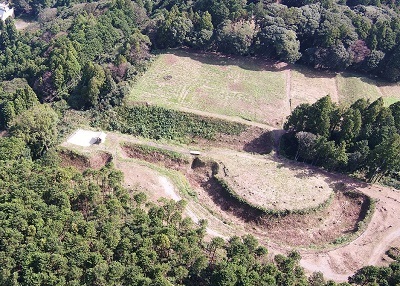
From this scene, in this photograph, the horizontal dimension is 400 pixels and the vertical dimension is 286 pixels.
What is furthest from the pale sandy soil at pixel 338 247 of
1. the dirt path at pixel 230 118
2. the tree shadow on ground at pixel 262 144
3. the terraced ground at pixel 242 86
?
the terraced ground at pixel 242 86

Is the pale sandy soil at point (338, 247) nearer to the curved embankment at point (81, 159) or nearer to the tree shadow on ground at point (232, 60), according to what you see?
the curved embankment at point (81, 159)

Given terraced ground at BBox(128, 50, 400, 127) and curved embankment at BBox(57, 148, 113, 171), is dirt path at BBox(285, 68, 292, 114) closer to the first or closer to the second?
terraced ground at BBox(128, 50, 400, 127)

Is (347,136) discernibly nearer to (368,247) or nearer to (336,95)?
(368,247)

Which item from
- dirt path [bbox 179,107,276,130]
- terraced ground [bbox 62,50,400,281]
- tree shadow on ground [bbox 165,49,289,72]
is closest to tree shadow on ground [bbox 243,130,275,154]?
terraced ground [bbox 62,50,400,281]

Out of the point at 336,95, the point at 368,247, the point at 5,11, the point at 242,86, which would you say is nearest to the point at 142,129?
the point at 242,86

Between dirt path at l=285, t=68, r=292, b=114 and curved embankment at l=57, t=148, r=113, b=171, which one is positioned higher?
dirt path at l=285, t=68, r=292, b=114

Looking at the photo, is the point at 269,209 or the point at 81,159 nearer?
the point at 269,209
